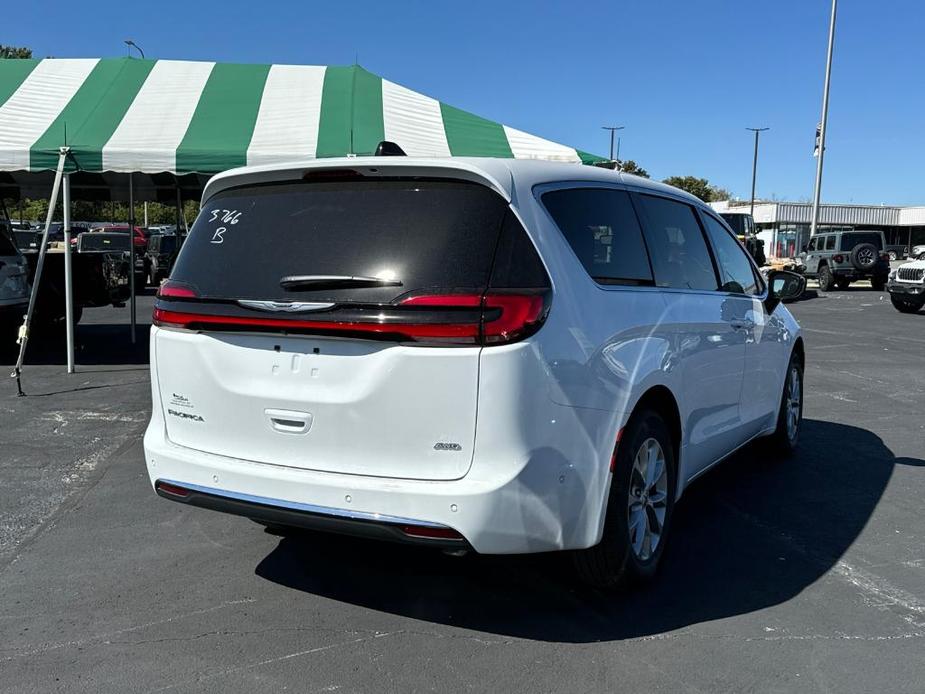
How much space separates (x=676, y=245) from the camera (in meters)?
4.54

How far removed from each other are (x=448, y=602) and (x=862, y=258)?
29941 mm

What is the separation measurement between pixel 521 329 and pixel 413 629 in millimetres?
1319

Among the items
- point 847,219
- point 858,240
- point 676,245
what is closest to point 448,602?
point 676,245

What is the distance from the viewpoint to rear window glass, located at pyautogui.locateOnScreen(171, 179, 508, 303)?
3166 mm

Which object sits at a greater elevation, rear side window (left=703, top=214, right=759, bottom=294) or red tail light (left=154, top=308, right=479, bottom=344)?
rear side window (left=703, top=214, right=759, bottom=294)

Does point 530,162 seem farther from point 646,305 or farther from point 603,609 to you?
point 603,609

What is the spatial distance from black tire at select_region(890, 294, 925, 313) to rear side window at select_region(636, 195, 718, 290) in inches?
736

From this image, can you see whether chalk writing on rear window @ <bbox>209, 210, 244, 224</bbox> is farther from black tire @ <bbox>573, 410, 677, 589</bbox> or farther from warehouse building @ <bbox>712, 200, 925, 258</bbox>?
warehouse building @ <bbox>712, 200, 925, 258</bbox>

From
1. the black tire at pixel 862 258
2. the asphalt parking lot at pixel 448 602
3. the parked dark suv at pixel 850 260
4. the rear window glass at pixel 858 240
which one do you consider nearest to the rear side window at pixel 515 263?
the asphalt parking lot at pixel 448 602

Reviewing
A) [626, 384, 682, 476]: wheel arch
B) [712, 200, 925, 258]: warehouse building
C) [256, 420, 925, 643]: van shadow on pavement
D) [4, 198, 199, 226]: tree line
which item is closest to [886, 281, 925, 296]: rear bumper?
[256, 420, 925, 643]: van shadow on pavement

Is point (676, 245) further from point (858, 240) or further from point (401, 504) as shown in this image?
point (858, 240)

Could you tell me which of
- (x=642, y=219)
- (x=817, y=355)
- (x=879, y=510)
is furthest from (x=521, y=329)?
(x=817, y=355)

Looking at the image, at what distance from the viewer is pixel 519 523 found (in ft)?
10.3

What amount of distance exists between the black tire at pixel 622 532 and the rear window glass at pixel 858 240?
29390mm
